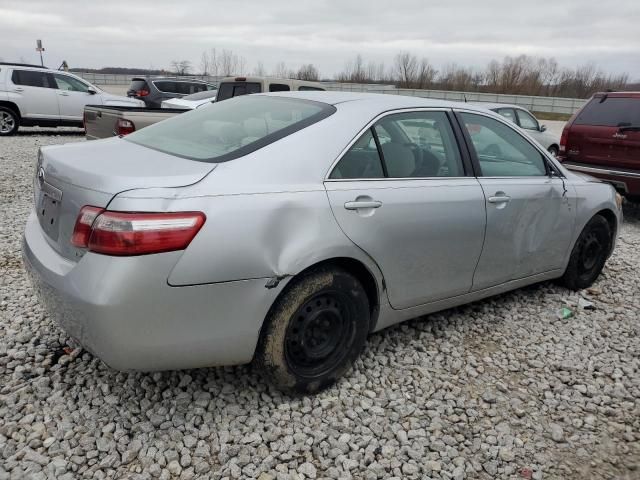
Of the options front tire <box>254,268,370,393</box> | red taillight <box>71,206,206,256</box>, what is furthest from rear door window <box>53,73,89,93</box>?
front tire <box>254,268,370,393</box>

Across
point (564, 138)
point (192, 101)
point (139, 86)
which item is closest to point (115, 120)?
point (192, 101)

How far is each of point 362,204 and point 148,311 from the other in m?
1.16

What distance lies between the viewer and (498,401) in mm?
2867

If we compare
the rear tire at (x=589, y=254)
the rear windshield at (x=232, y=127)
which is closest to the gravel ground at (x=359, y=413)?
the rear tire at (x=589, y=254)

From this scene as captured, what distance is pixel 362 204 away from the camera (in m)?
2.62

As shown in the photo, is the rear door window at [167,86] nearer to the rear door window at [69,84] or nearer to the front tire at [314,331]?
the rear door window at [69,84]

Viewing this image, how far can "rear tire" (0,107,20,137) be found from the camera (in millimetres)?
12422

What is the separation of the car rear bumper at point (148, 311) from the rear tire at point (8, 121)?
1217cm

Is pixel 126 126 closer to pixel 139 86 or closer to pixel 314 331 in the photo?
pixel 314 331

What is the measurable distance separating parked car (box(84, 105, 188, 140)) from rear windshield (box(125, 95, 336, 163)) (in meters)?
3.42

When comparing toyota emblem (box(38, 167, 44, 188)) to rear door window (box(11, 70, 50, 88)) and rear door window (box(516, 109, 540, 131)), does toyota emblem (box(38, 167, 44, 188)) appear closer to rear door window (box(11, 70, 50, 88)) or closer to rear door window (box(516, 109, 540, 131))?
rear door window (box(516, 109, 540, 131))

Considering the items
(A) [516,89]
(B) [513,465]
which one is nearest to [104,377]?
(B) [513,465]

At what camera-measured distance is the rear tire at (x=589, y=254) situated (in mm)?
4262

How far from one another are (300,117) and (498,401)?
6.28 ft
